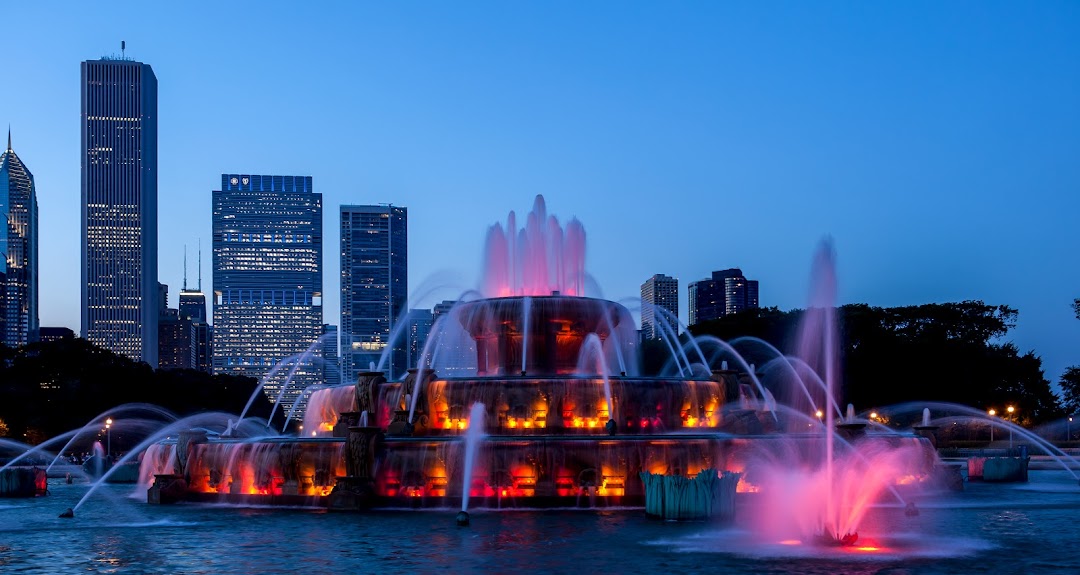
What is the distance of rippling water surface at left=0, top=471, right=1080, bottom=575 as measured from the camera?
2197cm

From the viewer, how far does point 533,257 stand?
53062 millimetres

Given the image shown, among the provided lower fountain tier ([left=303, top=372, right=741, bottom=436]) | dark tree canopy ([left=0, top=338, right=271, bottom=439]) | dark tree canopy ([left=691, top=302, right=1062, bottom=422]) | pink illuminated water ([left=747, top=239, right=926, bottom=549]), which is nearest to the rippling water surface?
pink illuminated water ([left=747, top=239, right=926, bottom=549])

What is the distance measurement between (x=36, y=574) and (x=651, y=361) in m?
88.0

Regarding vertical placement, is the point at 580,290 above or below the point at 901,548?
above

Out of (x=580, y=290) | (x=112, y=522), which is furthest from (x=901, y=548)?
(x=580, y=290)

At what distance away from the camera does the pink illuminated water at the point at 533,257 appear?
173ft

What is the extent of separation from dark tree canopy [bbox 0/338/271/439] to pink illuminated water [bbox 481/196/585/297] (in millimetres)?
64010

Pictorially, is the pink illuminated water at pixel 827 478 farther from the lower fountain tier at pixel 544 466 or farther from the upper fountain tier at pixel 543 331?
the upper fountain tier at pixel 543 331

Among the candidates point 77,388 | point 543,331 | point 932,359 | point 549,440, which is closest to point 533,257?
point 543,331

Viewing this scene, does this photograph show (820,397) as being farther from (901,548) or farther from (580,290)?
(901,548)

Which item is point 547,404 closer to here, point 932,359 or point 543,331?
point 543,331

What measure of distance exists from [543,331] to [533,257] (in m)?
6.47

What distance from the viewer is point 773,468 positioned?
112 ft

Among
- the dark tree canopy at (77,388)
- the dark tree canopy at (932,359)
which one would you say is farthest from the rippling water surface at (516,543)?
the dark tree canopy at (77,388)
